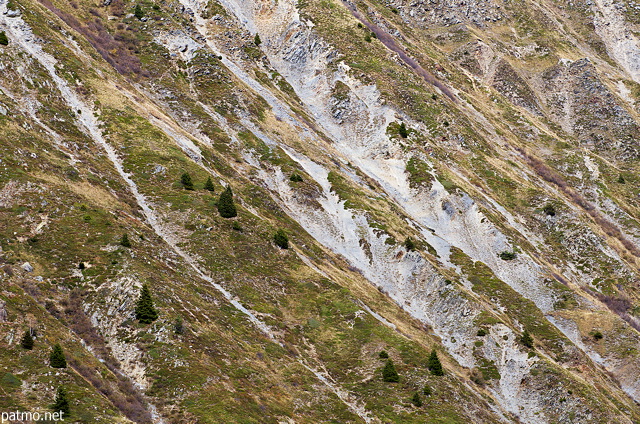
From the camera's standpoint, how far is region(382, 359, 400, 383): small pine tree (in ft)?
154

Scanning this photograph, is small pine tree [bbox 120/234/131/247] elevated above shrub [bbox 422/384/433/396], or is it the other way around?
shrub [bbox 422/384/433/396]

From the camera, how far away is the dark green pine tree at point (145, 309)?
1549 inches

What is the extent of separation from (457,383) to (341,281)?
1591cm

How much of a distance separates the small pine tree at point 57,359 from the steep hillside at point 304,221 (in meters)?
0.60

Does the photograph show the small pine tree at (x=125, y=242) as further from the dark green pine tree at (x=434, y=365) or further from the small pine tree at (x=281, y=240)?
the dark green pine tree at (x=434, y=365)

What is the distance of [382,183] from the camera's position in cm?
8512

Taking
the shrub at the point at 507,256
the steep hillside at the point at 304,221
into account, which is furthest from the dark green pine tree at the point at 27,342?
the shrub at the point at 507,256

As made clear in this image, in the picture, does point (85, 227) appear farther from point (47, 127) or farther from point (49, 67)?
point (49, 67)

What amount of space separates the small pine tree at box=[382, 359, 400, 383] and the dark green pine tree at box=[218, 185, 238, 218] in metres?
23.5

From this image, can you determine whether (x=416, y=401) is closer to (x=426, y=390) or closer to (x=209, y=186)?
(x=426, y=390)

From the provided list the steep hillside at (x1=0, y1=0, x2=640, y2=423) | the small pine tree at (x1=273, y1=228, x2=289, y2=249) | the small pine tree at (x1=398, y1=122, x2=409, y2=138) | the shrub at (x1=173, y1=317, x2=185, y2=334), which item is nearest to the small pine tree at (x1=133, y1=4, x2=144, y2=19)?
the steep hillside at (x1=0, y1=0, x2=640, y2=423)

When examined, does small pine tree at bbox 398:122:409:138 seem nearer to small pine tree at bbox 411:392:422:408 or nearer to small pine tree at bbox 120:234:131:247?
small pine tree at bbox 411:392:422:408

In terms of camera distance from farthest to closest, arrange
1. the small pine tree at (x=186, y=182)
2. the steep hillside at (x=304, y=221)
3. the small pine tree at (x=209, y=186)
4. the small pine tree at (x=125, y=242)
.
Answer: the small pine tree at (x=209, y=186), the small pine tree at (x=186, y=182), the small pine tree at (x=125, y=242), the steep hillside at (x=304, y=221)

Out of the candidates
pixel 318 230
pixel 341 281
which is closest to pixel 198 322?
pixel 341 281
